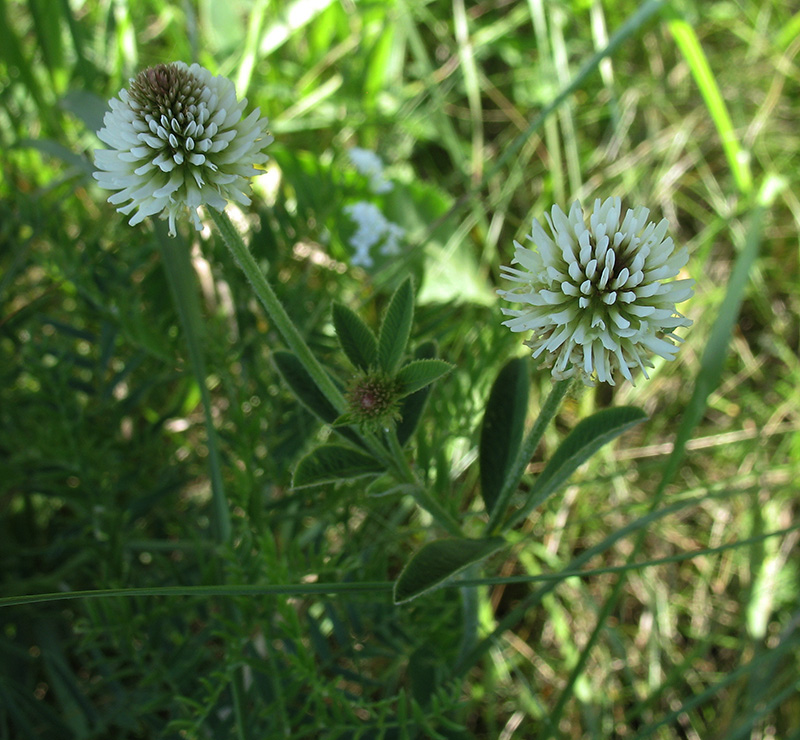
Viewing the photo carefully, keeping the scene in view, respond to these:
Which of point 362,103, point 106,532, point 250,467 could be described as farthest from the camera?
point 362,103

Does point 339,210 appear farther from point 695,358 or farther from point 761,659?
point 761,659

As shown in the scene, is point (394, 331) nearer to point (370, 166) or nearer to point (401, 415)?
point (401, 415)

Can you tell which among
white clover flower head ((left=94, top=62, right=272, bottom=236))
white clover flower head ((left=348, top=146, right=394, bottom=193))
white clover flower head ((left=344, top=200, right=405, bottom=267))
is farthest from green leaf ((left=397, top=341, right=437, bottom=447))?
white clover flower head ((left=348, top=146, right=394, bottom=193))

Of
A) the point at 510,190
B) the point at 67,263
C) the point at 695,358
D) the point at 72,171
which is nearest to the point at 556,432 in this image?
the point at 695,358

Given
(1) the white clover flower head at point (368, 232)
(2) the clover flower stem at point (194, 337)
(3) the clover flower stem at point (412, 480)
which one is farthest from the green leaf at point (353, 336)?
(1) the white clover flower head at point (368, 232)

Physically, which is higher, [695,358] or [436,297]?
[436,297]
